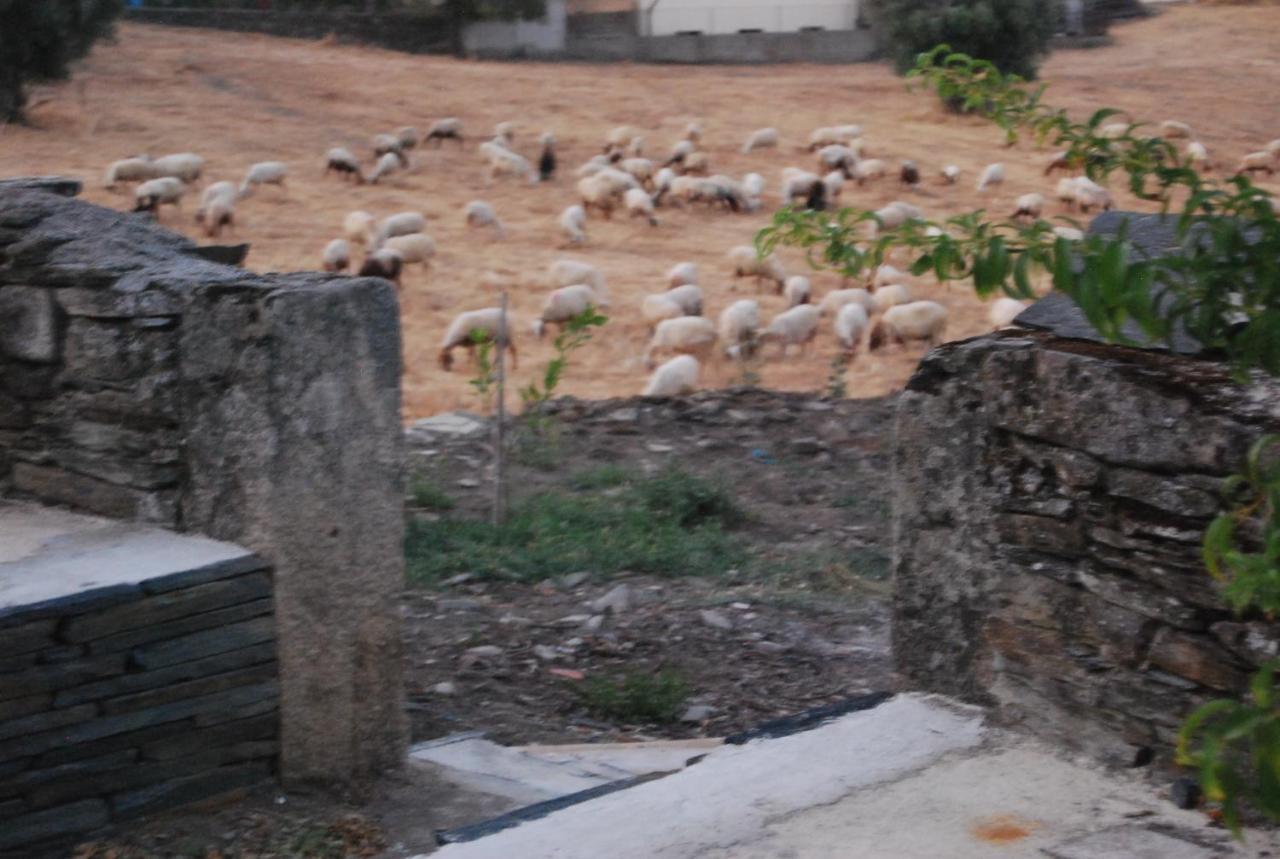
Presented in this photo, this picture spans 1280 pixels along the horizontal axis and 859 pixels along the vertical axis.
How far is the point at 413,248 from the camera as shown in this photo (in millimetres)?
15180

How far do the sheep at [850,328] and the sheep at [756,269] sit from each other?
5.04 feet

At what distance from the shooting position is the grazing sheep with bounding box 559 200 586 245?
16969 millimetres

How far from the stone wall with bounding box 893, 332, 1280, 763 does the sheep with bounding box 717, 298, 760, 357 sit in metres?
10.1

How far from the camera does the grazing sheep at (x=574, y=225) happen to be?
55.7ft

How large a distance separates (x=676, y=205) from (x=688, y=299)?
5.00 m

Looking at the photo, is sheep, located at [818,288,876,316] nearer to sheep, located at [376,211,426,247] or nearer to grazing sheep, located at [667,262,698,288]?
grazing sheep, located at [667,262,698,288]

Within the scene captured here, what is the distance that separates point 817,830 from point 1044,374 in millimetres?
944

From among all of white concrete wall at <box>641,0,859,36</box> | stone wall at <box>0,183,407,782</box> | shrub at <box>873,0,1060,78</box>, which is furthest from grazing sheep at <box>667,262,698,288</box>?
white concrete wall at <box>641,0,859,36</box>

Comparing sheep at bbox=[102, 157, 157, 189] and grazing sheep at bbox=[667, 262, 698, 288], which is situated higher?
sheep at bbox=[102, 157, 157, 189]

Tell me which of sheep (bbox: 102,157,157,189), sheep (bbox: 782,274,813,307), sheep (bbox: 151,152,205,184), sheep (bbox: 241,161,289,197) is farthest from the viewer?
sheep (bbox: 241,161,289,197)

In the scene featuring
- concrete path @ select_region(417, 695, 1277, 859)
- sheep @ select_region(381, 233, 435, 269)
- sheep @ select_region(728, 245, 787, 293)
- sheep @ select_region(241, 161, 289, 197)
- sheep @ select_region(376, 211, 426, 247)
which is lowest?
sheep @ select_region(728, 245, 787, 293)

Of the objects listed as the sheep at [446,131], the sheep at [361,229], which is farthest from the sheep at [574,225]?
the sheep at [446,131]

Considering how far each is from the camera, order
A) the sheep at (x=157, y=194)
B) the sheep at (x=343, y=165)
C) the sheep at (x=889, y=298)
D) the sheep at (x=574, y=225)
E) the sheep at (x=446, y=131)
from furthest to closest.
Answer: the sheep at (x=446, y=131)
the sheep at (x=343, y=165)
the sheep at (x=574, y=225)
the sheep at (x=157, y=194)
the sheep at (x=889, y=298)

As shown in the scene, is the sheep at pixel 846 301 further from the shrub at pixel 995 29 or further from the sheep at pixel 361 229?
the shrub at pixel 995 29
